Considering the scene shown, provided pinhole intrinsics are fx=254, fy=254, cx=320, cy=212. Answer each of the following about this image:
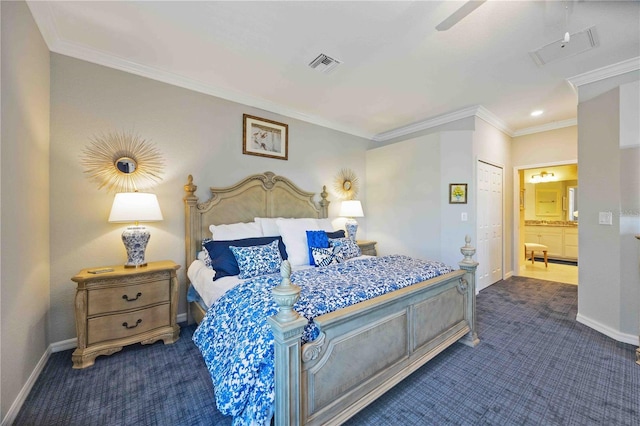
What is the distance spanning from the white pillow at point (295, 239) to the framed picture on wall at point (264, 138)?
1.09 meters

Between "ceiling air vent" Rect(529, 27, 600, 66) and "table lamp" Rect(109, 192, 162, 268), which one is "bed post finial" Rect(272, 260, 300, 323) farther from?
"ceiling air vent" Rect(529, 27, 600, 66)

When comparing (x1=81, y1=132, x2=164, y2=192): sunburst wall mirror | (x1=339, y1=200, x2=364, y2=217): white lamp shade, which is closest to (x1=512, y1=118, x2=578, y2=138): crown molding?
(x1=339, y1=200, x2=364, y2=217): white lamp shade

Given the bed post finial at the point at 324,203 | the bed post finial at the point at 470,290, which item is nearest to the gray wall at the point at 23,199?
the bed post finial at the point at 324,203

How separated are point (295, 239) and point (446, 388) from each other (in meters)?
1.88

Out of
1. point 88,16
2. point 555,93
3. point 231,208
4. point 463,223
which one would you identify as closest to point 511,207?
point 463,223

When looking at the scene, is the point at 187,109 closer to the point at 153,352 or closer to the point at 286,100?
the point at 286,100

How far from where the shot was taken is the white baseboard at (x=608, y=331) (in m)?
2.44

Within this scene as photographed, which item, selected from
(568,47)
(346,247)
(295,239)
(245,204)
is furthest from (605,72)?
(245,204)

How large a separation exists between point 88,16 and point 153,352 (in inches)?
111

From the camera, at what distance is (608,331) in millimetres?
2605

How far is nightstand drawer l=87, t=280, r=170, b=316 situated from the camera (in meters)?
2.09

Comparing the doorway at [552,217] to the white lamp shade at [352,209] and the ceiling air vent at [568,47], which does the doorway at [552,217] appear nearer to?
the ceiling air vent at [568,47]

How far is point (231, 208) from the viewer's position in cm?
317

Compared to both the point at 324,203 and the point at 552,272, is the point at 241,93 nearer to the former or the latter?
the point at 324,203
